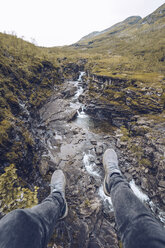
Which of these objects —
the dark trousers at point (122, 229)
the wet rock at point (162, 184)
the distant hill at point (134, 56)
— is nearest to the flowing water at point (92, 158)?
the wet rock at point (162, 184)

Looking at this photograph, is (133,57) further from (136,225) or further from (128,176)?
(136,225)

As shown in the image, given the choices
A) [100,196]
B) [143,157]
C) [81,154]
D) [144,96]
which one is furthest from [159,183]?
[144,96]

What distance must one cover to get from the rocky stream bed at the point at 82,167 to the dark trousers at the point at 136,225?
4.63 m

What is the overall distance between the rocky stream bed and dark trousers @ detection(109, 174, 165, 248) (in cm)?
463

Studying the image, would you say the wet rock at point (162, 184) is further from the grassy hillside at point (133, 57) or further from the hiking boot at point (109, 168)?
the grassy hillside at point (133, 57)

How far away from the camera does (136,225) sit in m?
1.66

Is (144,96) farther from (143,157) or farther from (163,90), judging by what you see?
(143,157)

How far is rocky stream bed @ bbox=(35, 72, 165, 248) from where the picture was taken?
226 inches

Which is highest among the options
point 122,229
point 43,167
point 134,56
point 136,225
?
point 134,56

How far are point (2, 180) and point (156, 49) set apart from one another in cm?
5756

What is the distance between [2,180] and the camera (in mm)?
2709

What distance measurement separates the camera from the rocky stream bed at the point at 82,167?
574 cm

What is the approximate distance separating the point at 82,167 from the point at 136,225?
877cm

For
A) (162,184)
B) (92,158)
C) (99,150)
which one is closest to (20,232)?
(162,184)
